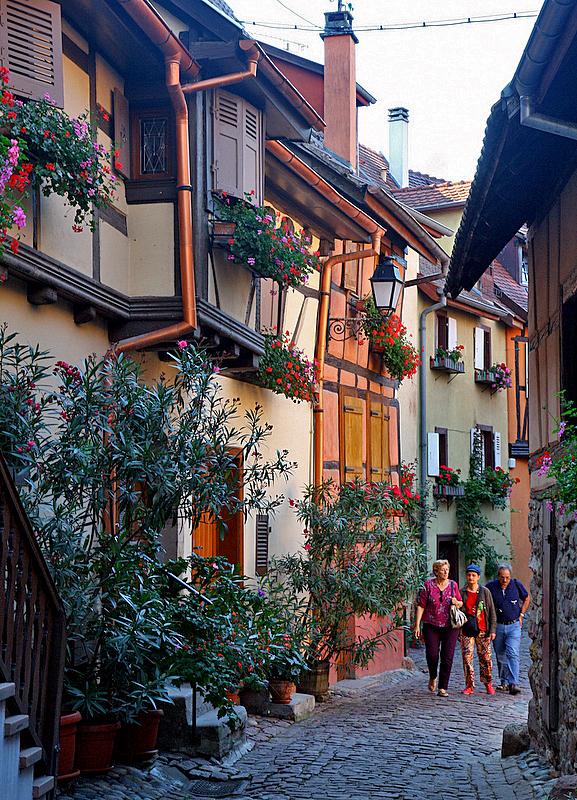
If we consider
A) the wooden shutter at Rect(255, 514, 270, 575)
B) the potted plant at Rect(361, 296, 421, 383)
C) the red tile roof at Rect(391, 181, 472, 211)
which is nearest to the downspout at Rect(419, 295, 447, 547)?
the potted plant at Rect(361, 296, 421, 383)

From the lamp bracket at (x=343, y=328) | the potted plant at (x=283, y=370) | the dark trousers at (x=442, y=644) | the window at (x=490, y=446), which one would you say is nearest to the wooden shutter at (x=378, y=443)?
the lamp bracket at (x=343, y=328)

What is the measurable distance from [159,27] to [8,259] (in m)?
2.41

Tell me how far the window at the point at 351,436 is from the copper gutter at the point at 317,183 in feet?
8.27

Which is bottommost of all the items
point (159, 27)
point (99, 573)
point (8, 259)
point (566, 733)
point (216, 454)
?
point (566, 733)

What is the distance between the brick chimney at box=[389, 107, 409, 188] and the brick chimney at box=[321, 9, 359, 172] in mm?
8247

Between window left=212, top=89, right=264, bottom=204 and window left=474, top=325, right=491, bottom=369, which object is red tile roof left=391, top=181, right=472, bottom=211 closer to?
window left=474, top=325, right=491, bottom=369

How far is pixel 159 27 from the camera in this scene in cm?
750

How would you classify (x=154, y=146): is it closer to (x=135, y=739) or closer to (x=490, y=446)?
(x=135, y=739)

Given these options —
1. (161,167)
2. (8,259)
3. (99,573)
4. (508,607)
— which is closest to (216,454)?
(99,573)

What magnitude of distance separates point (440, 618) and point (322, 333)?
12.7 ft

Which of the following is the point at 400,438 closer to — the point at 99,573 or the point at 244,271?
the point at 244,271

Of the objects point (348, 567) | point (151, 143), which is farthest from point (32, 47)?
point (348, 567)

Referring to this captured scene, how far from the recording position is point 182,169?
26.6ft

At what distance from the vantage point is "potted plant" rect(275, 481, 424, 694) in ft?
36.1
